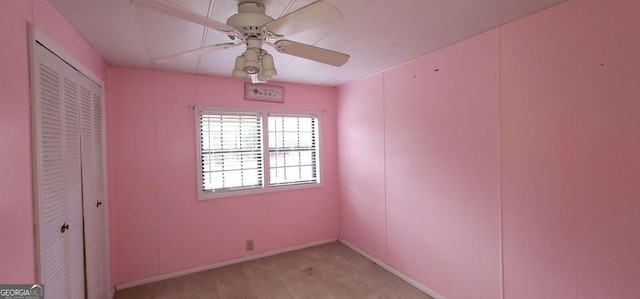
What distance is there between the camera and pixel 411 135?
256 centimetres

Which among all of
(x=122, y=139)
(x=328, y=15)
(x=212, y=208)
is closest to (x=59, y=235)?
(x=122, y=139)

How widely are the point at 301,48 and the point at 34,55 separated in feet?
4.25

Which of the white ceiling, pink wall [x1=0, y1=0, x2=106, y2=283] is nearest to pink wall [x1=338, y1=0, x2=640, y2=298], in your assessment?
the white ceiling

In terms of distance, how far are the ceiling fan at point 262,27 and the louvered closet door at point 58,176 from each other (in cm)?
62

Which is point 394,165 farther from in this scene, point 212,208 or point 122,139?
point 122,139

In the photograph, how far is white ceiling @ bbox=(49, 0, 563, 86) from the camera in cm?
148

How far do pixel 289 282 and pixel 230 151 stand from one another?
1.62 metres

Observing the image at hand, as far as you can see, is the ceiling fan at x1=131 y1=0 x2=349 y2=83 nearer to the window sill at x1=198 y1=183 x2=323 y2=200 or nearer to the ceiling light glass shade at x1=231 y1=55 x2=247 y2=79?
the ceiling light glass shade at x1=231 y1=55 x2=247 y2=79

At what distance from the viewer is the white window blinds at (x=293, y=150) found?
3348 mm

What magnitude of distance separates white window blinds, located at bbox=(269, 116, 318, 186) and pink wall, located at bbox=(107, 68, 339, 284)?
0.27 meters

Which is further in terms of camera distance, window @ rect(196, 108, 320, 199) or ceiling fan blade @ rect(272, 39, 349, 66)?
window @ rect(196, 108, 320, 199)

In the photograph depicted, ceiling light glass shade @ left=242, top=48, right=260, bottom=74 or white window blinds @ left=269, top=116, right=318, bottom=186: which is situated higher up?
ceiling light glass shade @ left=242, top=48, right=260, bottom=74

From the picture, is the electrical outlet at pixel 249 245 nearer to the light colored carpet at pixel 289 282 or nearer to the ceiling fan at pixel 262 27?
the light colored carpet at pixel 289 282

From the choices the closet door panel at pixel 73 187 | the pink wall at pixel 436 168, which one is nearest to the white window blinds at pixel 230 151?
the closet door panel at pixel 73 187
